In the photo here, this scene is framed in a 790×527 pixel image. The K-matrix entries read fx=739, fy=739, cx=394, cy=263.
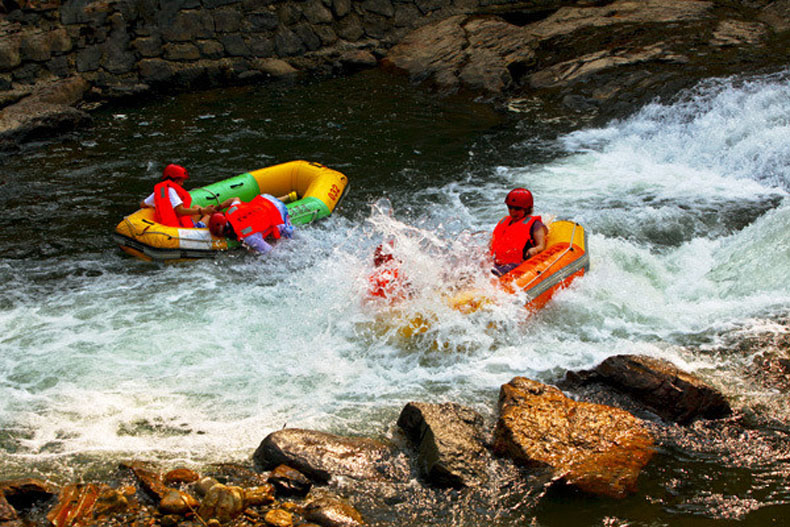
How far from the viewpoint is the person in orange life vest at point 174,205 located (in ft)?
26.8

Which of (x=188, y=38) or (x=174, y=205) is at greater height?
(x=188, y=38)

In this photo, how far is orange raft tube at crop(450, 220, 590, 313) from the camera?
6.29 m

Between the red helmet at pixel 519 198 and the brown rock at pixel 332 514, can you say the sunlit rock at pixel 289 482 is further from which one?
the red helmet at pixel 519 198

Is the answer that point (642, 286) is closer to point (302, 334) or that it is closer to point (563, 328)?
point (563, 328)

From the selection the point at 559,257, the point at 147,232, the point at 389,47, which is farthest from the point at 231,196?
the point at 389,47

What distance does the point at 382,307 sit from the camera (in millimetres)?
6395

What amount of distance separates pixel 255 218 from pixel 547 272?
338cm

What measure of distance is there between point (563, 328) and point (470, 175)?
4.38 m

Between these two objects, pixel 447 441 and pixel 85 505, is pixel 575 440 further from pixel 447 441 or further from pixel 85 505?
pixel 85 505

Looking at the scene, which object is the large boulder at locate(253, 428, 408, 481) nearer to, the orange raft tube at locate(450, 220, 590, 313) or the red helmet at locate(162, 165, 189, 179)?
the orange raft tube at locate(450, 220, 590, 313)

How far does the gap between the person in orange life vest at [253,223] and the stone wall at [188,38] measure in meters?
7.19

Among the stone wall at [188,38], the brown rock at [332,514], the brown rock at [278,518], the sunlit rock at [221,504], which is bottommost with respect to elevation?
the brown rock at [332,514]

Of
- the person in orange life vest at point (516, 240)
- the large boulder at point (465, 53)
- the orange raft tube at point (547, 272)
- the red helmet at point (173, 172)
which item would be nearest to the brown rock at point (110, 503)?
the orange raft tube at point (547, 272)

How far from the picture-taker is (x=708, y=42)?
13211 millimetres
